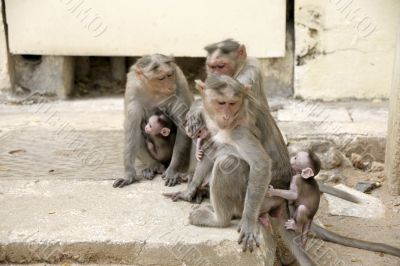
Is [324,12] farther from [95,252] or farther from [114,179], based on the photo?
[95,252]

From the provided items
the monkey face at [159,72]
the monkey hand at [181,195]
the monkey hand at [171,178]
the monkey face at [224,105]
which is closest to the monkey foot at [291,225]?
the monkey hand at [181,195]

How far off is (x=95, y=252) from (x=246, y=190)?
4.16 ft

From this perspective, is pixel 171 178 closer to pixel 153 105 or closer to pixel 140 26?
pixel 153 105

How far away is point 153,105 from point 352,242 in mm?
2373

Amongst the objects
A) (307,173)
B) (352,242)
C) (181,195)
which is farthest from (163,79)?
(352,242)

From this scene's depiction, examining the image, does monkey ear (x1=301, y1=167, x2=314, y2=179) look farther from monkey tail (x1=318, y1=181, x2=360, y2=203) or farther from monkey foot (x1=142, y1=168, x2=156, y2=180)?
monkey foot (x1=142, y1=168, x2=156, y2=180)

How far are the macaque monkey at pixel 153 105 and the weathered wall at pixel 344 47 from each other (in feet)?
11.2

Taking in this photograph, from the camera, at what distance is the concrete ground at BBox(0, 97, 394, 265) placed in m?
4.66

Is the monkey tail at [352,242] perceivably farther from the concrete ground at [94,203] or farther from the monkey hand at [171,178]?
the monkey hand at [171,178]

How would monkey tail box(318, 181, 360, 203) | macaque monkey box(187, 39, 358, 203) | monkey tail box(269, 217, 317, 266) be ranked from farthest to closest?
1. monkey tail box(318, 181, 360, 203)
2. macaque monkey box(187, 39, 358, 203)
3. monkey tail box(269, 217, 317, 266)

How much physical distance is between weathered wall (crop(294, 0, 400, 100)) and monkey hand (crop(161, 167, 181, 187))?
3.82 m

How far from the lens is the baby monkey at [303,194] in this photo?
521 cm

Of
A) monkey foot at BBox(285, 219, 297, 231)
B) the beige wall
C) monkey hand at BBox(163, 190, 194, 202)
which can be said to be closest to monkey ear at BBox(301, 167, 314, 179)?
monkey foot at BBox(285, 219, 297, 231)

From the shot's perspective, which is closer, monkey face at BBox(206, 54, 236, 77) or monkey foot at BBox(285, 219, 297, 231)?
monkey foot at BBox(285, 219, 297, 231)
